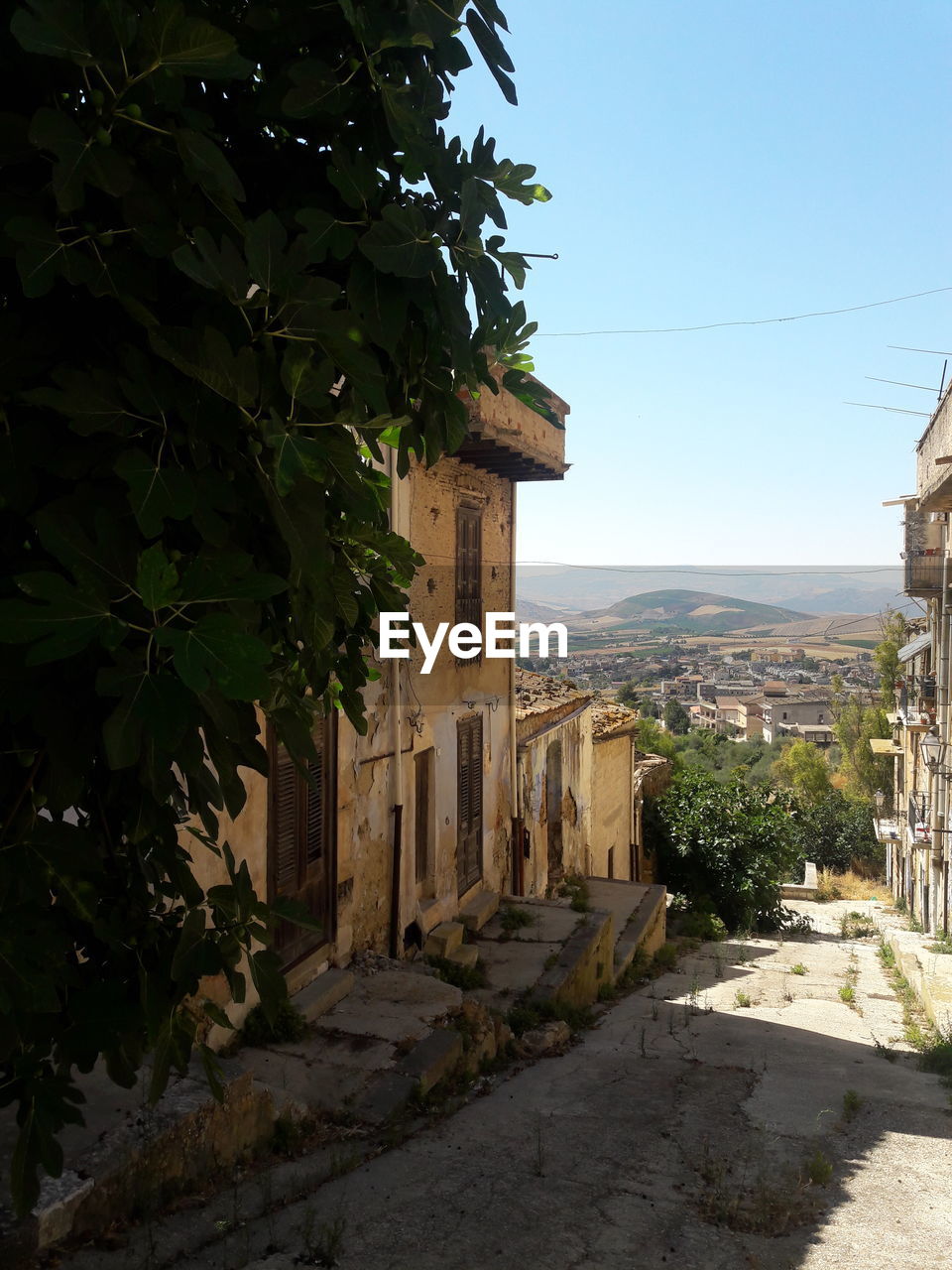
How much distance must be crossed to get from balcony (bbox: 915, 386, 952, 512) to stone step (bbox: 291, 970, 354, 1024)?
8.61 m

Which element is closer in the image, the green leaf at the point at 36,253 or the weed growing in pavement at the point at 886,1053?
the green leaf at the point at 36,253

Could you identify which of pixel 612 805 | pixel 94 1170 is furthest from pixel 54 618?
pixel 612 805

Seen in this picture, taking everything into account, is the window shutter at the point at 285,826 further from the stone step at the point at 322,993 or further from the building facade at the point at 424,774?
the stone step at the point at 322,993

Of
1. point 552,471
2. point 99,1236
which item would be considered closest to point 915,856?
point 552,471

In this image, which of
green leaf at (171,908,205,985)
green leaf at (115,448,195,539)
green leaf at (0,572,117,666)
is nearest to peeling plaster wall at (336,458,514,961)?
green leaf at (171,908,205,985)

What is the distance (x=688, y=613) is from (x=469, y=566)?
1968 inches

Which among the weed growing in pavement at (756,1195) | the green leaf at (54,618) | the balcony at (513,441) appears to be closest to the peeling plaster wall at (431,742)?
the balcony at (513,441)

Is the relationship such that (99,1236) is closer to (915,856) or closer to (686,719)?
(915,856)

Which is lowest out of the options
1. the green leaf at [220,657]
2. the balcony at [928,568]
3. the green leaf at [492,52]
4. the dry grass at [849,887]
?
the dry grass at [849,887]

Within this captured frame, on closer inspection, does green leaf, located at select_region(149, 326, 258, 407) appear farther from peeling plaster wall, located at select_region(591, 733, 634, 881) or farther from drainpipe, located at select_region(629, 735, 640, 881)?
drainpipe, located at select_region(629, 735, 640, 881)

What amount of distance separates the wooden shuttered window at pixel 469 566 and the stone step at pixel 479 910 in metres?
2.84

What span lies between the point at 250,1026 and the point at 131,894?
4.02m

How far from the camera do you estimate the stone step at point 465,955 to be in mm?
8563

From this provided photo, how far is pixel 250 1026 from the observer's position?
18.9 feet
